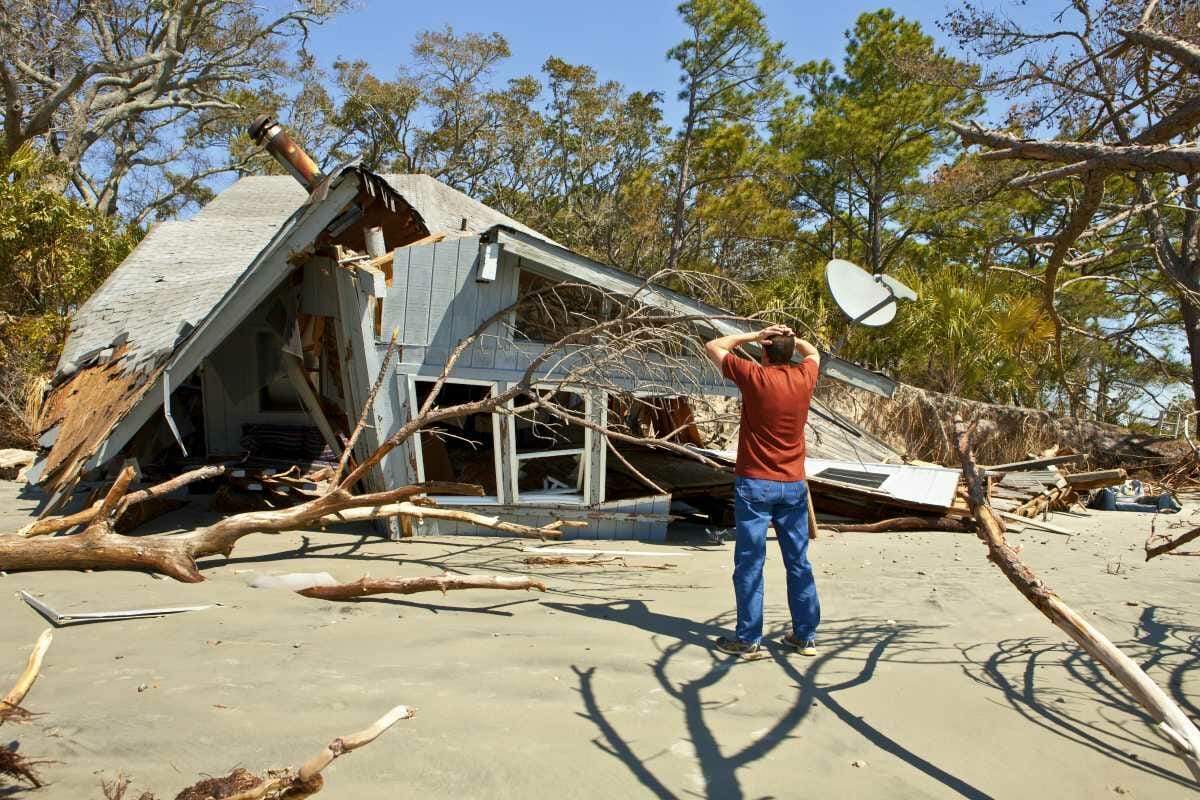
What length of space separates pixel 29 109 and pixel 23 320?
16932 millimetres

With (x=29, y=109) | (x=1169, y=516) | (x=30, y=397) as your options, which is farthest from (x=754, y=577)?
(x=29, y=109)

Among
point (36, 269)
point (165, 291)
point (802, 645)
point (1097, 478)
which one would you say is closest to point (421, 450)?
point (802, 645)

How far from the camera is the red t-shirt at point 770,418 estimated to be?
5.13 meters

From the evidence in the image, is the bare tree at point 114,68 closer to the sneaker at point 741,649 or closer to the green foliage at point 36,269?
the green foliage at point 36,269

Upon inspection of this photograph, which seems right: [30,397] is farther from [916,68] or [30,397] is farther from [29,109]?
[29,109]

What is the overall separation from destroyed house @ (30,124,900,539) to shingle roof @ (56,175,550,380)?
3.0 inches

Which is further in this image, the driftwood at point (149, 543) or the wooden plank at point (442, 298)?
the wooden plank at point (442, 298)

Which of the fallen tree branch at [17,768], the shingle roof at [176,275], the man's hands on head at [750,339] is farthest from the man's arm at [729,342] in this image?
the shingle roof at [176,275]

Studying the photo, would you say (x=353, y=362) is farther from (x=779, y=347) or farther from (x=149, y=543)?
(x=779, y=347)

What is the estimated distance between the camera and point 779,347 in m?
5.29

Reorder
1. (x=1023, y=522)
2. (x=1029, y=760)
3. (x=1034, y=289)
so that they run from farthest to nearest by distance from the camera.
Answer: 1. (x=1034, y=289)
2. (x=1023, y=522)
3. (x=1029, y=760)

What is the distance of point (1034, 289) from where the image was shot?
2030cm

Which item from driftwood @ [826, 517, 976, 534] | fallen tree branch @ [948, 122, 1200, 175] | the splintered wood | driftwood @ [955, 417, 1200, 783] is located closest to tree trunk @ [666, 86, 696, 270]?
driftwood @ [826, 517, 976, 534]

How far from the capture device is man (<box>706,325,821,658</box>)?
4988mm
